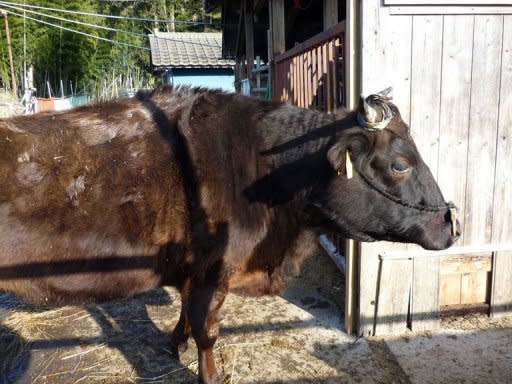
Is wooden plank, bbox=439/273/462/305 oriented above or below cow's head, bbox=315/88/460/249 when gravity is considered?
below

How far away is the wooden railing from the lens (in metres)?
4.29

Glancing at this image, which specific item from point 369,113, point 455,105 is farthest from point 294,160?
point 455,105

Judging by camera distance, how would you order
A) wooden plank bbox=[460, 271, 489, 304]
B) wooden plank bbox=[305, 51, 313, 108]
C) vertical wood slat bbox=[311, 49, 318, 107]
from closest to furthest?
1. wooden plank bbox=[460, 271, 489, 304]
2. vertical wood slat bbox=[311, 49, 318, 107]
3. wooden plank bbox=[305, 51, 313, 108]

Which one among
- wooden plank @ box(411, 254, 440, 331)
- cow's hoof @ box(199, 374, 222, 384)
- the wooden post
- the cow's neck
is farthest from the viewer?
the wooden post

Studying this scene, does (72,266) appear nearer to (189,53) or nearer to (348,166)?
(348,166)

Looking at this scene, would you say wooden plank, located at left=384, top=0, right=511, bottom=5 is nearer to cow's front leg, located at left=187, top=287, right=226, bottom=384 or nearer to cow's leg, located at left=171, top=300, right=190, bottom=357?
cow's front leg, located at left=187, top=287, right=226, bottom=384

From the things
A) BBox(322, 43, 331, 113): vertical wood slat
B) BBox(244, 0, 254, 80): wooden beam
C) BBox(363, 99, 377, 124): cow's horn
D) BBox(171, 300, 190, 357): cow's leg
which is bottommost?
BBox(171, 300, 190, 357): cow's leg

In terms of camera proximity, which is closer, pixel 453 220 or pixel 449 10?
pixel 453 220

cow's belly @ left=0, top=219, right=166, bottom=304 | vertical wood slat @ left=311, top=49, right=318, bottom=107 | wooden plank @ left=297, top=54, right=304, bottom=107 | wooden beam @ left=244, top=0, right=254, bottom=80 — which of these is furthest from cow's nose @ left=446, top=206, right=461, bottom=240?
wooden beam @ left=244, top=0, right=254, bottom=80

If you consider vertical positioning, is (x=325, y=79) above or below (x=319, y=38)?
below

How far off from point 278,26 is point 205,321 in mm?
5428

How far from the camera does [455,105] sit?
11.9 ft

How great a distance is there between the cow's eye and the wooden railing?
86cm

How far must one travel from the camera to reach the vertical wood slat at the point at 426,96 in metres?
3.47
